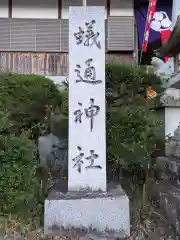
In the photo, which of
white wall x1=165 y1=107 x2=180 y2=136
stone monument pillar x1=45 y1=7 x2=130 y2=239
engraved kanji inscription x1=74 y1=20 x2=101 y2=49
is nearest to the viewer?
stone monument pillar x1=45 y1=7 x2=130 y2=239

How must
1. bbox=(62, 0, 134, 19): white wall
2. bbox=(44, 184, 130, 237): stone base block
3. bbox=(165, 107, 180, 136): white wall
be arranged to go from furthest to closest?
1. bbox=(62, 0, 134, 19): white wall
2. bbox=(165, 107, 180, 136): white wall
3. bbox=(44, 184, 130, 237): stone base block

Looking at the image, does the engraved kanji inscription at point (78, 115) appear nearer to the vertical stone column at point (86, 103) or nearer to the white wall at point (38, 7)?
the vertical stone column at point (86, 103)

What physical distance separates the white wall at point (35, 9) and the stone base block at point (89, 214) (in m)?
7.72

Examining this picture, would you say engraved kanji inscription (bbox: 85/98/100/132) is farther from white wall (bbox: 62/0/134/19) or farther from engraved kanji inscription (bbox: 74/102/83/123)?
white wall (bbox: 62/0/134/19)

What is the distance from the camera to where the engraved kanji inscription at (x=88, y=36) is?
15.2 feet

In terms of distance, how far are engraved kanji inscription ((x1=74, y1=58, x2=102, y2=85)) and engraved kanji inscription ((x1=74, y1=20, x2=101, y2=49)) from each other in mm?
245

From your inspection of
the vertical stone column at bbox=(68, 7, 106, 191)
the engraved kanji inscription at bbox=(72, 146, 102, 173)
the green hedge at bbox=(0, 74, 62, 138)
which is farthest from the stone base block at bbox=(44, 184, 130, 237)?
the green hedge at bbox=(0, 74, 62, 138)

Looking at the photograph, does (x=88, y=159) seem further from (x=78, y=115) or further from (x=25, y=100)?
(x=25, y=100)

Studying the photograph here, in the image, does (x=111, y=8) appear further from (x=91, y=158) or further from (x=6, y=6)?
(x=91, y=158)

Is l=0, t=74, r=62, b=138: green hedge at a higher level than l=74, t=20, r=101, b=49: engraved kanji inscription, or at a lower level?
lower

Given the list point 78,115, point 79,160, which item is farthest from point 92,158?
point 78,115

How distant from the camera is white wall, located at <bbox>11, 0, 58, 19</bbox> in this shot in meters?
10.5

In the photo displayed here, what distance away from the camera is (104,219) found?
4.21 meters

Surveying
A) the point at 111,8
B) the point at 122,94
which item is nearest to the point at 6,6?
the point at 111,8
